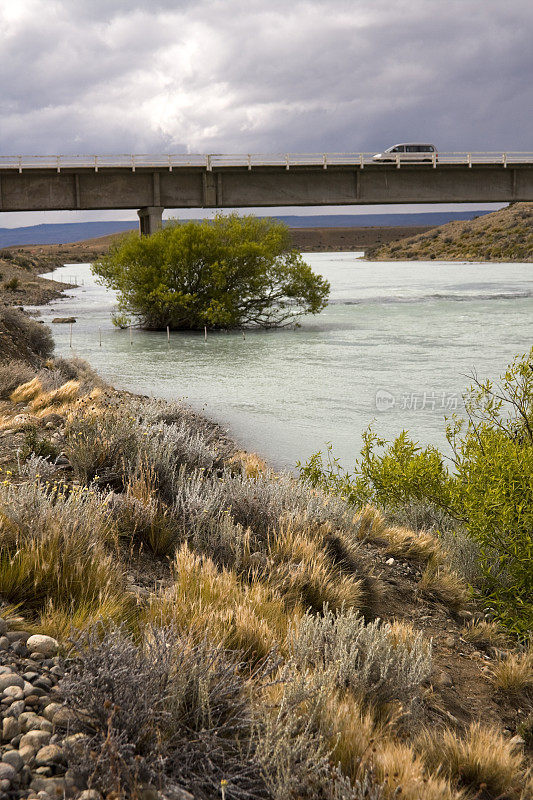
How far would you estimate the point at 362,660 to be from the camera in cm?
372

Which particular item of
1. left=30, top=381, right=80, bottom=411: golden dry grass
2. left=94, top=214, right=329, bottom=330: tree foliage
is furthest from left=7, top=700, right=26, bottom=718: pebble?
left=94, top=214, right=329, bottom=330: tree foliage

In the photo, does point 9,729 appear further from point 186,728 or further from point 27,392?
point 27,392

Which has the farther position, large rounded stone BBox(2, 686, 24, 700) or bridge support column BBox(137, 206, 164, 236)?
bridge support column BBox(137, 206, 164, 236)

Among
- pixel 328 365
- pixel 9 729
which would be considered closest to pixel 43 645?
pixel 9 729

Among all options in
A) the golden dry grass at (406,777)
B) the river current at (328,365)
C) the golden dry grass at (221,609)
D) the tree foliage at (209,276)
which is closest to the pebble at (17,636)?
the golden dry grass at (221,609)

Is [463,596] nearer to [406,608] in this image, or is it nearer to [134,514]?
[406,608]

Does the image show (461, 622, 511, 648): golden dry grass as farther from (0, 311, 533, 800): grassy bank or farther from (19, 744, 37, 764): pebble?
(19, 744, 37, 764): pebble

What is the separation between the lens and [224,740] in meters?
2.76

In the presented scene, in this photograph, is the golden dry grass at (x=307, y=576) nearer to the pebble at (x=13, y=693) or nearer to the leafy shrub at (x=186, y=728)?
the leafy shrub at (x=186, y=728)

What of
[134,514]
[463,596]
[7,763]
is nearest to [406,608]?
[463,596]

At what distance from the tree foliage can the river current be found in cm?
127

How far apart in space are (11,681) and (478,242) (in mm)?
95615

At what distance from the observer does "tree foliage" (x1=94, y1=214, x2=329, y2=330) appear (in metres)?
29.2

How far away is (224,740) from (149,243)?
2865 cm
